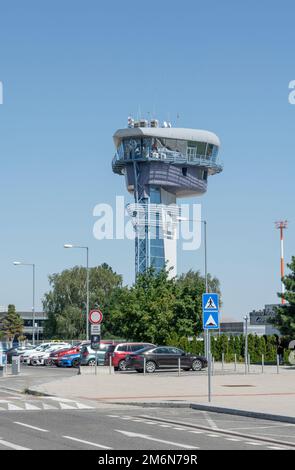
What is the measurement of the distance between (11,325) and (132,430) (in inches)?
5770

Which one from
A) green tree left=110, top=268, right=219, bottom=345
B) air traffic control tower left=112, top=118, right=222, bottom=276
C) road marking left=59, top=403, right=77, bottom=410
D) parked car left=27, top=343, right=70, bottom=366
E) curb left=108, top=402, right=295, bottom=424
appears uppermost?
air traffic control tower left=112, top=118, right=222, bottom=276

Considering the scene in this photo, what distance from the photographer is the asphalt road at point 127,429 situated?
1524 cm

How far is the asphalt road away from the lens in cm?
1524

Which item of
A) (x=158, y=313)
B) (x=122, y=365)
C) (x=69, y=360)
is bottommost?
(x=69, y=360)

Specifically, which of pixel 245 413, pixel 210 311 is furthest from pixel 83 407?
pixel 245 413

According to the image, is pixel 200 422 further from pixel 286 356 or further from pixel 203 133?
pixel 203 133

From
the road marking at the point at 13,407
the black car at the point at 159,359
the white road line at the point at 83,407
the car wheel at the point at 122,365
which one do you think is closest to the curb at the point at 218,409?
the white road line at the point at 83,407

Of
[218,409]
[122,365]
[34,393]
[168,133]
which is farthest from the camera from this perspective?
[168,133]

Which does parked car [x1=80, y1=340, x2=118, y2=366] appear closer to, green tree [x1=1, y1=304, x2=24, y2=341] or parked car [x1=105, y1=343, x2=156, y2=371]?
parked car [x1=105, y1=343, x2=156, y2=371]

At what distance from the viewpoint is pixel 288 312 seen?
2394 inches

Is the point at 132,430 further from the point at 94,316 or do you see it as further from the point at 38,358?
the point at 38,358

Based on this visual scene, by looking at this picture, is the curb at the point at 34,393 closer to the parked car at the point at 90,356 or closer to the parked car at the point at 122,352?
the parked car at the point at 122,352

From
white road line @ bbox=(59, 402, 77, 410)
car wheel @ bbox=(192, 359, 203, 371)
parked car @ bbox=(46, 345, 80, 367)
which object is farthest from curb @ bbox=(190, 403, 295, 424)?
parked car @ bbox=(46, 345, 80, 367)
